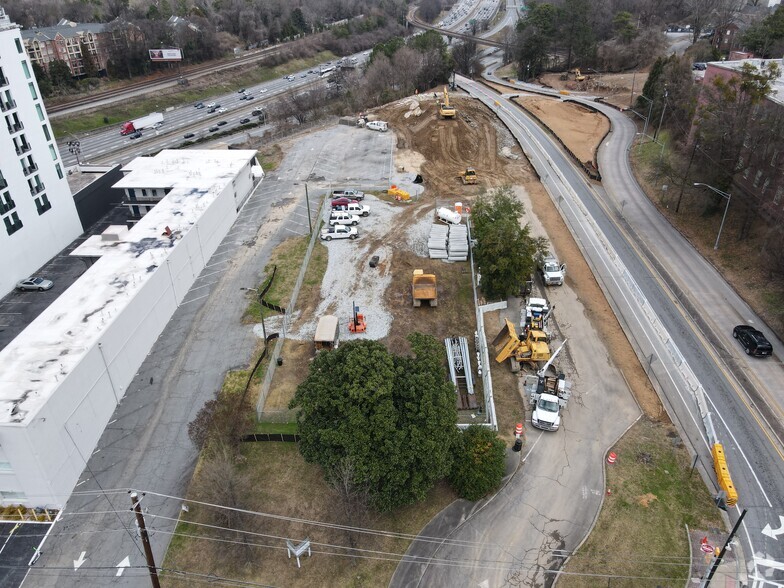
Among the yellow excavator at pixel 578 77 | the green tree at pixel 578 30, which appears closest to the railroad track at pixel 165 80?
the green tree at pixel 578 30

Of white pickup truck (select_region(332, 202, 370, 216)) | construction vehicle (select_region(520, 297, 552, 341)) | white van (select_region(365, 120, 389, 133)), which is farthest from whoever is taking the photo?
white van (select_region(365, 120, 389, 133))

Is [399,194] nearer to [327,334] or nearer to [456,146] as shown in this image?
[456,146]

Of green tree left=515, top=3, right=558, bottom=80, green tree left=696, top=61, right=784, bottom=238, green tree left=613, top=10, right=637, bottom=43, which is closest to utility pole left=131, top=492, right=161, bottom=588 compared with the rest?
green tree left=696, top=61, right=784, bottom=238

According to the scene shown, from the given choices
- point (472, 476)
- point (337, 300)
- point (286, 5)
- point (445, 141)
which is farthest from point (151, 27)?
point (472, 476)

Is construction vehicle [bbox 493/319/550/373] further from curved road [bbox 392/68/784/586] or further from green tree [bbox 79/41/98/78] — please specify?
green tree [bbox 79/41/98/78]

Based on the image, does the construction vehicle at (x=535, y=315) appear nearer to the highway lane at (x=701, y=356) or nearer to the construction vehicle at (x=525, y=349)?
the construction vehicle at (x=525, y=349)

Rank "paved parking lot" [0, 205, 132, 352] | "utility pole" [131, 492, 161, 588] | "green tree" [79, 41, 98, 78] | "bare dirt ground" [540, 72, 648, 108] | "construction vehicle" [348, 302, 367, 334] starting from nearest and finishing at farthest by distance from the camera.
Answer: "utility pole" [131, 492, 161, 588] < "construction vehicle" [348, 302, 367, 334] < "paved parking lot" [0, 205, 132, 352] < "bare dirt ground" [540, 72, 648, 108] < "green tree" [79, 41, 98, 78]

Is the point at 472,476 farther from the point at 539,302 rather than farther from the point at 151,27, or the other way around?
the point at 151,27
